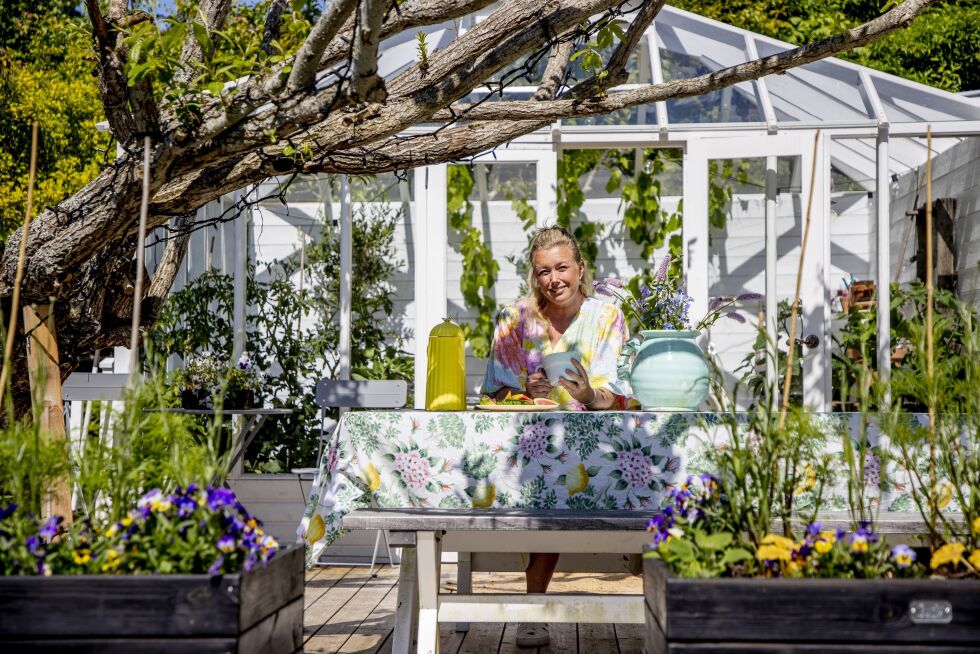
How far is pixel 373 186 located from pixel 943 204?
3281 millimetres

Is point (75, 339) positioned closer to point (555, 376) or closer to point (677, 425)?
point (555, 376)

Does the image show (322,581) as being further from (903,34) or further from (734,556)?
(903,34)

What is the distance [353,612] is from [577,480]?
1.62 m

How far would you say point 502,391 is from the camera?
127 inches

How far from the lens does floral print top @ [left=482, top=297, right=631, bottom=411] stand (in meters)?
3.26

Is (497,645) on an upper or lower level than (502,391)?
lower

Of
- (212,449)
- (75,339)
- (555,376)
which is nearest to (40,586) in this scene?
(212,449)

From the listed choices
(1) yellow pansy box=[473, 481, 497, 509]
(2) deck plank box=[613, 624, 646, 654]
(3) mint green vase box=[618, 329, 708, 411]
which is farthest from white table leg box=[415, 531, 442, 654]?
(2) deck plank box=[613, 624, 646, 654]

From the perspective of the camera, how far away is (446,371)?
268 cm

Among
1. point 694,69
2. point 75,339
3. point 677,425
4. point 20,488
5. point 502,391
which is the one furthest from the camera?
point 694,69

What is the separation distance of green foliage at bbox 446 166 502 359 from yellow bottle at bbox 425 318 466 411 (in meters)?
2.73

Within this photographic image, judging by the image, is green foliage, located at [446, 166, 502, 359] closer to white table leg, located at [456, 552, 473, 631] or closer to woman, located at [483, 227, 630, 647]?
woman, located at [483, 227, 630, 647]

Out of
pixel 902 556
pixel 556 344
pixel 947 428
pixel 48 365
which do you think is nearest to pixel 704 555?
pixel 902 556

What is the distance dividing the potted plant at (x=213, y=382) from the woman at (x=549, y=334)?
1.72 meters
